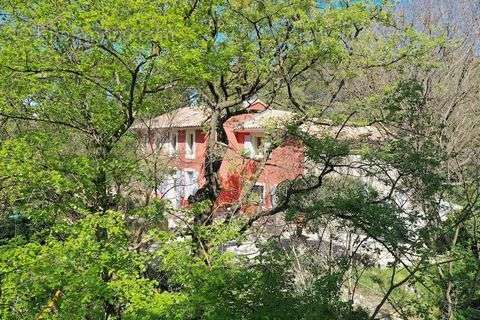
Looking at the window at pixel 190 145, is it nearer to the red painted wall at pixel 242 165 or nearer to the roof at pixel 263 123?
the red painted wall at pixel 242 165

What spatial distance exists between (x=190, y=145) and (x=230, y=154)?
16020 mm

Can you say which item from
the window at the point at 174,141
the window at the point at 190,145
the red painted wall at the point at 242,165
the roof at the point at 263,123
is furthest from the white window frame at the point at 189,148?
the roof at the point at 263,123

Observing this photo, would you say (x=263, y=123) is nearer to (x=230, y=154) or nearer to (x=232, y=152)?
(x=230, y=154)

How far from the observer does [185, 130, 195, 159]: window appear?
3156 centimetres

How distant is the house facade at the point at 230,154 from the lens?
13906 mm

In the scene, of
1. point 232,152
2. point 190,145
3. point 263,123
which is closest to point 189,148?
point 190,145

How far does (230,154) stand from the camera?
16.3 m

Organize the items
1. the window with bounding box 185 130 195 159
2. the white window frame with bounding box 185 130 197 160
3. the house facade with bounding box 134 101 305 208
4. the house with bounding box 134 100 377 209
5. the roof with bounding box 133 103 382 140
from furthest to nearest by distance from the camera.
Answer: the window with bounding box 185 130 195 159
the white window frame with bounding box 185 130 197 160
the house facade with bounding box 134 101 305 208
the house with bounding box 134 100 377 209
the roof with bounding box 133 103 382 140

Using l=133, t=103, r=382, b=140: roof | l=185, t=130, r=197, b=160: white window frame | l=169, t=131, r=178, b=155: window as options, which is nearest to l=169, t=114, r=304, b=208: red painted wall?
l=185, t=130, r=197, b=160: white window frame

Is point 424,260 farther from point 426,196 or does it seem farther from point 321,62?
point 321,62

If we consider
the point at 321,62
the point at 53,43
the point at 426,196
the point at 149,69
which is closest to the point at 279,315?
the point at 426,196

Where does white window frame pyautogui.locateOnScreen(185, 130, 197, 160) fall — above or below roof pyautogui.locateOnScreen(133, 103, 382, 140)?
below

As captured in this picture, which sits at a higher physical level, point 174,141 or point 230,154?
point 230,154

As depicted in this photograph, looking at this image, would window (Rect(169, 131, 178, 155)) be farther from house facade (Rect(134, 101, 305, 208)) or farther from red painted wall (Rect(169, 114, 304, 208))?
red painted wall (Rect(169, 114, 304, 208))
